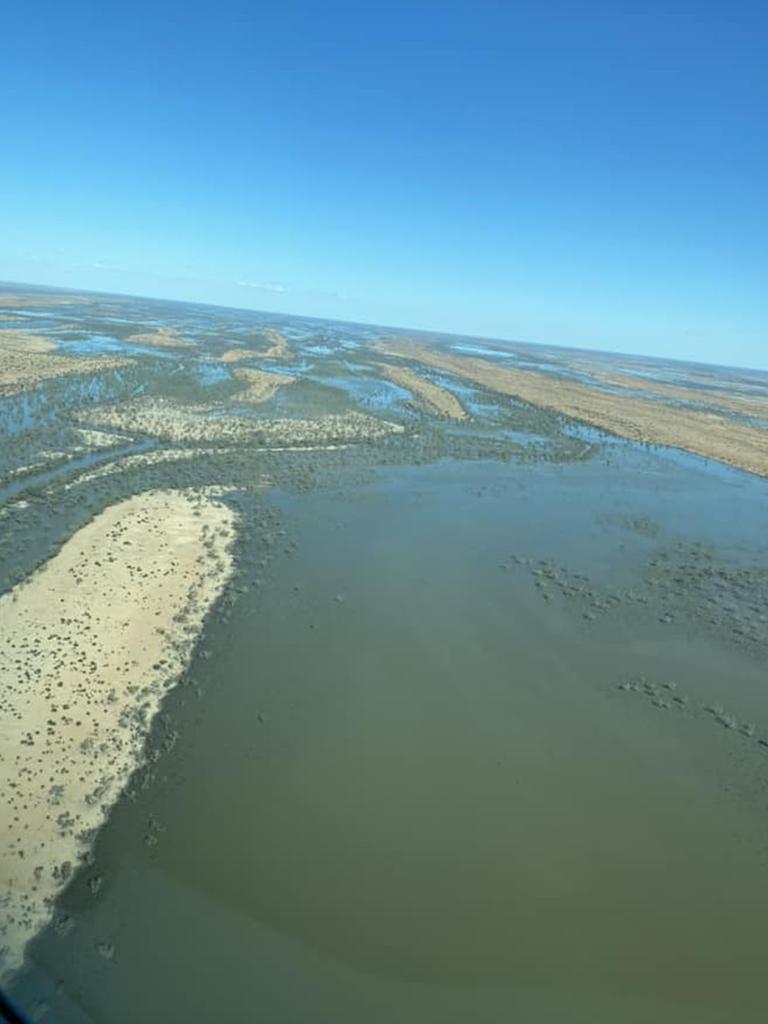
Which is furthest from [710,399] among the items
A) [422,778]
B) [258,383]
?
[422,778]

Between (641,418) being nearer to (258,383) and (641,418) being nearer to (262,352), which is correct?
(258,383)

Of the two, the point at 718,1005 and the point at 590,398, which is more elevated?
the point at 590,398

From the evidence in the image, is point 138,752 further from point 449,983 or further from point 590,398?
point 590,398

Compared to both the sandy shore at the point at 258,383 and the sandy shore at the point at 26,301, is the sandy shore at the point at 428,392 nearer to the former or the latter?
the sandy shore at the point at 258,383

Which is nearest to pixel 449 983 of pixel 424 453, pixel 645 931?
pixel 645 931

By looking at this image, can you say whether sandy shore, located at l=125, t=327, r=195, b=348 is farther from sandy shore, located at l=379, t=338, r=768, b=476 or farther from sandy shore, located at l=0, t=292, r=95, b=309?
sandy shore, located at l=0, t=292, r=95, b=309

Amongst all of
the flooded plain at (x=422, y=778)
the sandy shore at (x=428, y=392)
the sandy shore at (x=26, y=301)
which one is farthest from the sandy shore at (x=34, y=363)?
the sandy shore at (x=26, y=301)
